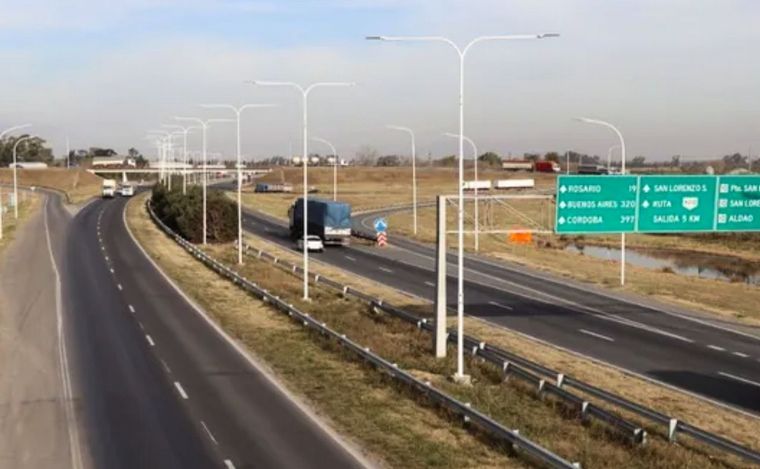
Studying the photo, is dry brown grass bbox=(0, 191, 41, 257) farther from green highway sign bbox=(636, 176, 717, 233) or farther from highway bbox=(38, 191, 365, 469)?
green highway sign bbox=(636, 176, 717, 233)

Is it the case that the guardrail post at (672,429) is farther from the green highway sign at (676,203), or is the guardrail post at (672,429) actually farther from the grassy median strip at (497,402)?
the green highway sign at (676,203)

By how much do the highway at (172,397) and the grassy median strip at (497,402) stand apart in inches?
56.6

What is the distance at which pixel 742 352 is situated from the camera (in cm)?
3450

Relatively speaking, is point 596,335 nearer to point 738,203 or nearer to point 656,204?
point 656,204

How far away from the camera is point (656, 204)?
120 feet

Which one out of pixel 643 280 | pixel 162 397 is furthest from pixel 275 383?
pixel 643 280

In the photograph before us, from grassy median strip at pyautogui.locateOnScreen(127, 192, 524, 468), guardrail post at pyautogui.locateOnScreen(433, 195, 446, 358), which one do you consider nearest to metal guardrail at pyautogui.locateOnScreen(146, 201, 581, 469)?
grassy median strip at pyautogui.locateOnScreen(127, 192, 524, 468)

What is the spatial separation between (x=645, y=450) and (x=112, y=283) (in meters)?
36.8

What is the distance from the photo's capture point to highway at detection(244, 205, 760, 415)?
2969cm

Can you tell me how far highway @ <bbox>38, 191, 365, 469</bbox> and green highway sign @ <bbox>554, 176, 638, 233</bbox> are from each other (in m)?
14.1

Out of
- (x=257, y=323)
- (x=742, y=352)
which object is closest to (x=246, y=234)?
(x=257, y=323)

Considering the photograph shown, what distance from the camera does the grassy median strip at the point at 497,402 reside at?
60.6ft

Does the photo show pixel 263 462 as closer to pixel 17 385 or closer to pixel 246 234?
pixel 17 385

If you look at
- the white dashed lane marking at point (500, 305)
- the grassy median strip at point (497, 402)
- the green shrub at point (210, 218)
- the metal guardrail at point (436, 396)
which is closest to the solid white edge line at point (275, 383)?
the grassy median strip at point (497, 402)
